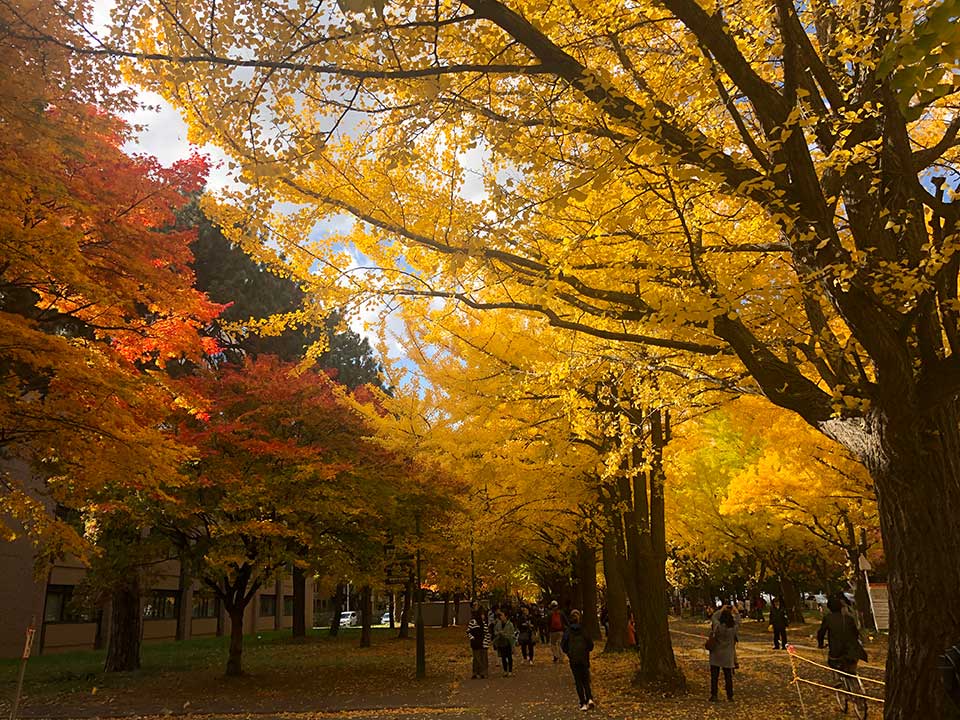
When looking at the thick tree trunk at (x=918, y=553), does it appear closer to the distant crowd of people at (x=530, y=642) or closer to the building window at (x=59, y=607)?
the distant crowd of people at (x=530, y=642)

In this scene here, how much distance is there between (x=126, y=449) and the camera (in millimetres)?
8898

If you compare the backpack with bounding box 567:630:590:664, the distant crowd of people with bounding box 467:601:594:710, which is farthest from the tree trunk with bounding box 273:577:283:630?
the backpack with bounding box 567:630:590:664

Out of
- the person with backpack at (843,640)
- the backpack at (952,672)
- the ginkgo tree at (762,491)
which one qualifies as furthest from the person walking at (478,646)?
the backpack at (952,672)

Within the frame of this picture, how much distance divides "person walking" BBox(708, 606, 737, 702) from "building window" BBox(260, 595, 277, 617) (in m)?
40.9

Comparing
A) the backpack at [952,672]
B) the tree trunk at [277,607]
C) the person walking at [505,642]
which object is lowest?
the tree trunk at [277,607]

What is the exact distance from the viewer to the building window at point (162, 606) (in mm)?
31958

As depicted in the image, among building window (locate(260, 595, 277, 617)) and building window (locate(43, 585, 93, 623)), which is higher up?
building window (locate(43, 585, 93, 623))

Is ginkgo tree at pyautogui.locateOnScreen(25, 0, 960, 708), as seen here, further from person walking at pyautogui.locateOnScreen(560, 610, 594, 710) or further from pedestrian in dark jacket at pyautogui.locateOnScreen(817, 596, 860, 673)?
person walking at pyautogui.locateOnScreen(560, 610, 594, 710)

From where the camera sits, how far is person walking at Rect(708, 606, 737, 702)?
35.0 ft

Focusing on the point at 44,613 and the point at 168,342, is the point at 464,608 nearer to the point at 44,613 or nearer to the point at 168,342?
the point at 44,613

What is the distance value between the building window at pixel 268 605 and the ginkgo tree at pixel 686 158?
148 ft

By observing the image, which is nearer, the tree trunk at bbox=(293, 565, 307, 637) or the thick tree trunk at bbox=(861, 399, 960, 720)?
the thick tree trunk at bbox=(861, 399, 960, 720)

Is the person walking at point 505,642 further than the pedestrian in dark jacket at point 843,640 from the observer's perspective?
Yes

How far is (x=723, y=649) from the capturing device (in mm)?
10812
